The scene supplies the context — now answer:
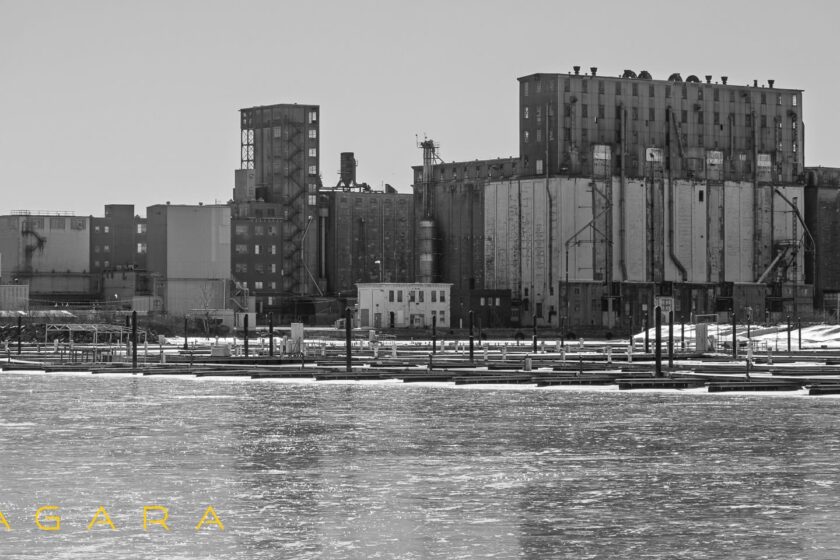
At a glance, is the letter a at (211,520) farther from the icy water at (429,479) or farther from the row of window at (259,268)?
the row of window at (259,268)

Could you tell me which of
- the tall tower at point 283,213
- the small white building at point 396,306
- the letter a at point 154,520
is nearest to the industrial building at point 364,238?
the tall tower at point 283,213

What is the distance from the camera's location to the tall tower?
A: 585 ft

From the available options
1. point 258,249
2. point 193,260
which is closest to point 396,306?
point 193,260

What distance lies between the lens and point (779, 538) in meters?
19.7

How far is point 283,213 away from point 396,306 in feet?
Result: 119

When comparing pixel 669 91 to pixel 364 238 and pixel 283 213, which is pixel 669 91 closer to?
pixel 364 238

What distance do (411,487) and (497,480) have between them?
5.66 feet

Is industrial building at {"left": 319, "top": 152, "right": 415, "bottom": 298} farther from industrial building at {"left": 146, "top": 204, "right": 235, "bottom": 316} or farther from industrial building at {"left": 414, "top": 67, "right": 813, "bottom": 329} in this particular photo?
industrial building at {"left": 146, "top": 204, "right": 235, "bottom": 316}

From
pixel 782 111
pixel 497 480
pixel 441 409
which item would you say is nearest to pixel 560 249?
pixel 782 111

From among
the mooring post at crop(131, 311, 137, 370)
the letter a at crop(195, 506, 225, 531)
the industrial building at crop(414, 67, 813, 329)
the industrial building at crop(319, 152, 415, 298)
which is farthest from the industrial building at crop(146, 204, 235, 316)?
the letter a at crop(195, 506, 225, 531)

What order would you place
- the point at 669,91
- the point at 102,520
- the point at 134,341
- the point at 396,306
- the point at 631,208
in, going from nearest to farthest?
the point at 102,520, the point at 134,341, the point at 631,208, the point at 396,306, the point at 669,91

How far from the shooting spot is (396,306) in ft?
483

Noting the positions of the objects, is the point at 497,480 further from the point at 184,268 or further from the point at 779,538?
the point at 184,268

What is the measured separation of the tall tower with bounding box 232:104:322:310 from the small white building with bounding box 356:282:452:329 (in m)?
32.1
